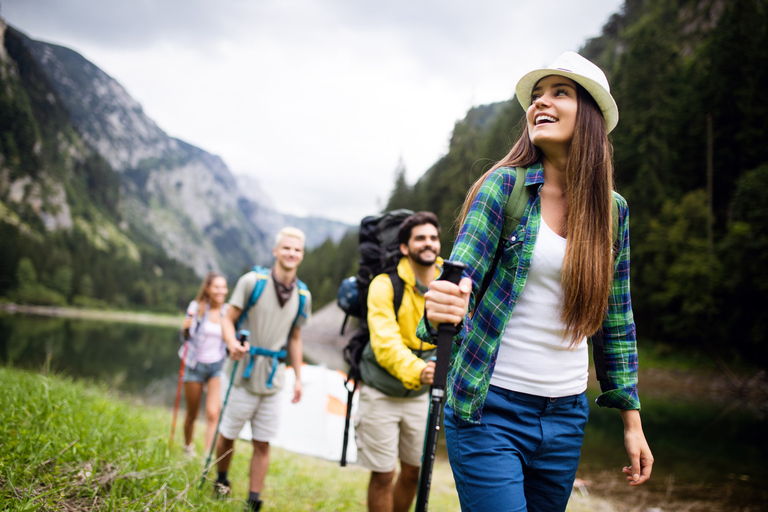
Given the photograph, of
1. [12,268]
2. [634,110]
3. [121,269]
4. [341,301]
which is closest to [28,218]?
[121,269]

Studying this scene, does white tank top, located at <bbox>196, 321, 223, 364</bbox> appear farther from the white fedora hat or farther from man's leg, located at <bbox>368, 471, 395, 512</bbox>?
the white fedora hat

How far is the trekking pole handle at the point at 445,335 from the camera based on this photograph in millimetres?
1521

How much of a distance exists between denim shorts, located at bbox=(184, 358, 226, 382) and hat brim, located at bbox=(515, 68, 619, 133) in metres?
6.26

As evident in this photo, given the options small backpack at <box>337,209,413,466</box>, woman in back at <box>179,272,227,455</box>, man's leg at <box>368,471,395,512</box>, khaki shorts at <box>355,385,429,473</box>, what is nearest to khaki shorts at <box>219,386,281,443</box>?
small backpack at <box>337,209,413,466</box>

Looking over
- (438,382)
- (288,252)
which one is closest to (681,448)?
(288,252)

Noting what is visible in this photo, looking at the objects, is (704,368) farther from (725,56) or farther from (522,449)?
(522,449)

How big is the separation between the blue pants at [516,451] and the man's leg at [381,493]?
212cm

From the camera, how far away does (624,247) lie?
2119mm

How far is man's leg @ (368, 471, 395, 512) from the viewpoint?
3865 mm

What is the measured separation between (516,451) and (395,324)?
6.73ft

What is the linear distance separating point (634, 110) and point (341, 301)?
164 feet

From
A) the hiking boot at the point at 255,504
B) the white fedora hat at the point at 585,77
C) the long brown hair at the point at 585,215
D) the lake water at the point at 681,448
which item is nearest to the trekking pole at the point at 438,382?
the long brown hair at the point at 585,215

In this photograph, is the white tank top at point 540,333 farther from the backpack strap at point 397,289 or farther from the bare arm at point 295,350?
the bare arm at point 295,350

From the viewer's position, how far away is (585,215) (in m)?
1.95
